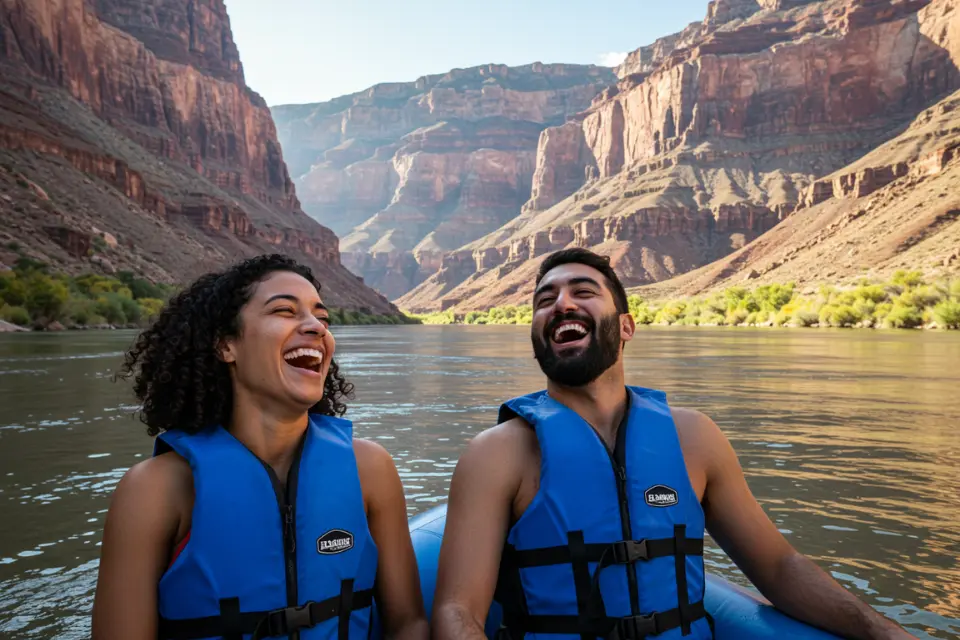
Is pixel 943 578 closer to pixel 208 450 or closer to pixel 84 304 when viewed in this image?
pixel 208 450

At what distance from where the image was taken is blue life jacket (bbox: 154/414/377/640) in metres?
2.35

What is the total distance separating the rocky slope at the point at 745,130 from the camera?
12550 cm

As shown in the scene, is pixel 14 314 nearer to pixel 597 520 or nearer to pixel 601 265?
pixel 601 265

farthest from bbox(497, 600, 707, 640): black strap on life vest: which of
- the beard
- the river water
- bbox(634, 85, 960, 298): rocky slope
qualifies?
bbox(634, 85, 960, 298): rocky slope

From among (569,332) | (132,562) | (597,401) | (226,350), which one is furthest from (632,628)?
(226,350)

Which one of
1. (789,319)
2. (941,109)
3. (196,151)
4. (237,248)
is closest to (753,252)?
(941,109)

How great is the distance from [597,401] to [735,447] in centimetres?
675

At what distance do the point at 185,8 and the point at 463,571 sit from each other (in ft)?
493

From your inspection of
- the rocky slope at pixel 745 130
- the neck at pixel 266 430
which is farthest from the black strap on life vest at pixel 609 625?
the rocky slope at pixel 745 130

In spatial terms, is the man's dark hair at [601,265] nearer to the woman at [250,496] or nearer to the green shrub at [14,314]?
the woman at [250,496]

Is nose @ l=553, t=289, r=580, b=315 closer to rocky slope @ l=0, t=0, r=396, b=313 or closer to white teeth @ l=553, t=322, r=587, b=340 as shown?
white teeth @ l=553, t=322, r=587, b=340

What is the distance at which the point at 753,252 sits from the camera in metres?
106

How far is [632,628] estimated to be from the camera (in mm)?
2596

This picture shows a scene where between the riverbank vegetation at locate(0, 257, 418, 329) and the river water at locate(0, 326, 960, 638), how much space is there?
58.4ft
